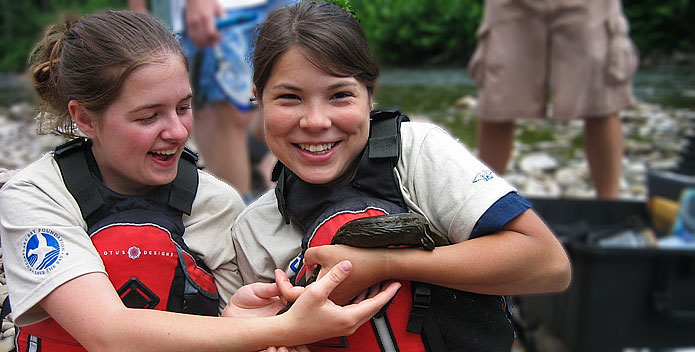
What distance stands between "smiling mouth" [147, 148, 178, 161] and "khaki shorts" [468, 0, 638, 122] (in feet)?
9.52

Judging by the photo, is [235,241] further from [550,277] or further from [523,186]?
[523,186]

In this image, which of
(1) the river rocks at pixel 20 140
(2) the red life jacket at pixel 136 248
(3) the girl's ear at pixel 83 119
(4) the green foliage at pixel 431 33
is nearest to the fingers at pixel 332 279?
(2) the red life jacket at pixel 136 248

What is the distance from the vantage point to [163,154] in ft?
6.37

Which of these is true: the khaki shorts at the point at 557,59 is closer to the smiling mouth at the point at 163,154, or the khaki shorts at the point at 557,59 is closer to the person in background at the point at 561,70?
the person in background at the point at 561,70

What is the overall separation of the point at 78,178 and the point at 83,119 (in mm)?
174

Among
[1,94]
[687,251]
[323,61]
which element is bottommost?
[1,94]

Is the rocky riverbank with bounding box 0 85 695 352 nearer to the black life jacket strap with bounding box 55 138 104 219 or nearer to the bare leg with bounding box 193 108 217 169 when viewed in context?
the bare leg with bounding box 193 108 217 169

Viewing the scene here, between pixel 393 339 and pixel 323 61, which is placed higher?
pixel 323 61

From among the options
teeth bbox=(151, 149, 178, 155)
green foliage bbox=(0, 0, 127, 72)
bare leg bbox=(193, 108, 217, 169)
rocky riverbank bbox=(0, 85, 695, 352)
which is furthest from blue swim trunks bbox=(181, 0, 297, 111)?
green foliage bbox=(0, 0, 127, 72)

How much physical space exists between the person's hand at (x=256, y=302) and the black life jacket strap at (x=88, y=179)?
292 mm

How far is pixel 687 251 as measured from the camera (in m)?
3.23

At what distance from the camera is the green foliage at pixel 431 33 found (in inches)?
434

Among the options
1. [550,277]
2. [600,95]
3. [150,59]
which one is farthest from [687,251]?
[150,59]

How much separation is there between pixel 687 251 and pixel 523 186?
9.15 feet
